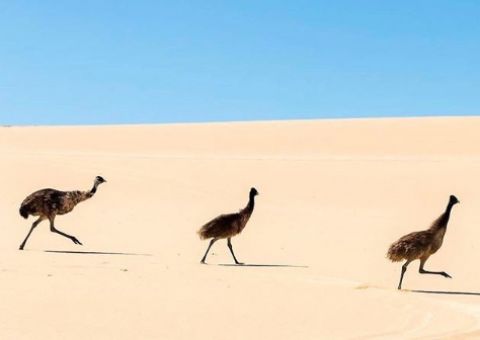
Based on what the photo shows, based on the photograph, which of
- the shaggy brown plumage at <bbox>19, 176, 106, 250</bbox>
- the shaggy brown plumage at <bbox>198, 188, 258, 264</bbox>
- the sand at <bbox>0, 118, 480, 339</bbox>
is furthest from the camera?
the shaggy brown plumage at <bbox>19, 176, 106, 250</bbox>

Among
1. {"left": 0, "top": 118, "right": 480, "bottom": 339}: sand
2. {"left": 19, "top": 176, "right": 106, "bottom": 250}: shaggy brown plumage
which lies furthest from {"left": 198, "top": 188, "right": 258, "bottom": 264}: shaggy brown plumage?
{"left": 19, "top": 176, "right": 106, "bottom": 250}: shaggy brown plumage

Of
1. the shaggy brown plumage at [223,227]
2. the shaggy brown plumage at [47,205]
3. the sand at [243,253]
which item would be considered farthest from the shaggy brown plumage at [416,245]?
the shaggy brown plumage at [47,205]

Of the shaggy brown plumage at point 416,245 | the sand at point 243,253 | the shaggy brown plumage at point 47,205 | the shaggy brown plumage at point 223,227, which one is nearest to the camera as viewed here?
the sand at point 243,253

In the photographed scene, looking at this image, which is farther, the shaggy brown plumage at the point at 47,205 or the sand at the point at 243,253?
the shaggy brown plumage at the point at 47,205

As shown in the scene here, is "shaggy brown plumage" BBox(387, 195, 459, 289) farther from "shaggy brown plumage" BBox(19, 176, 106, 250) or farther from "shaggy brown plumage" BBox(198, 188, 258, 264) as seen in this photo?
"shaggy brown plumage" BBox(19, 176, 106, 250)

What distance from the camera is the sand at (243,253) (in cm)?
863

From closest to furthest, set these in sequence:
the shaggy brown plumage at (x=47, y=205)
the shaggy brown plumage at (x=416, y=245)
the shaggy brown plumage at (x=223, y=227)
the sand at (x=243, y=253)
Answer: the sand at (x=243, y=253)
the shaggy brown plumage at (x=416, y=245)
the shaggy brown plumage at (x=223, y=227)
the shaggy brown plumage at (x=47, y=205)

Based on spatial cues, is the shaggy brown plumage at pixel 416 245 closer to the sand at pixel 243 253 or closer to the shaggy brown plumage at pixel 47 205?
the sand at pixel 243 253

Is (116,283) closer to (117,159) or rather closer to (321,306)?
(321,306)

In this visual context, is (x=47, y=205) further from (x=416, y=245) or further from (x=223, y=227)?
(x=416, y=245)

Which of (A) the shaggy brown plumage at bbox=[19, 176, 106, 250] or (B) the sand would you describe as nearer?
(B) the sand

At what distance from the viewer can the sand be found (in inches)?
340

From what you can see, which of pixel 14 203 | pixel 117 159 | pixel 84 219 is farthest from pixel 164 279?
pixel 117 159

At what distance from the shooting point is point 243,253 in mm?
17484
